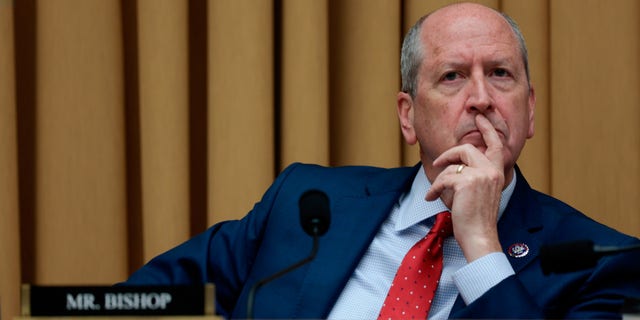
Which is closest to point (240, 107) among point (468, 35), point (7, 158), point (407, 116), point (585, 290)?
point (407, 116)

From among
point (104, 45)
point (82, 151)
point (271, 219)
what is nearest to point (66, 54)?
point (104, 45)

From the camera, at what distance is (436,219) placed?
208 cm

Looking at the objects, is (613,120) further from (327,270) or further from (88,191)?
(88,191)

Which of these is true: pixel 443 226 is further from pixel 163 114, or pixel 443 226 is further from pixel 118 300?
pixel 163 114

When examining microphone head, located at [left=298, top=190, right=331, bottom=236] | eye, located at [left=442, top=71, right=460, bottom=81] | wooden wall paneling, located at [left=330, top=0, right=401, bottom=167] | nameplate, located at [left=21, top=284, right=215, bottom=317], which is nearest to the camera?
nameplate, located at [left=21, top=284, right=215, bottom=317]

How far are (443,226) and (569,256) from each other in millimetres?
588

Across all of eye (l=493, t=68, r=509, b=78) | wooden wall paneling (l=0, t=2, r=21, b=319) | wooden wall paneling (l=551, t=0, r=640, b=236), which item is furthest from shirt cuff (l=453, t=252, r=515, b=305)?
wooden wall paneling (l=0, t=2, r=21, b=319)

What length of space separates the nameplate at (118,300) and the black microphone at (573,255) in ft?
1.71

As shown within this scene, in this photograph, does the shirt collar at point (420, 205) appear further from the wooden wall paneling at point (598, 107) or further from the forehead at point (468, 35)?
the wooden wall paneling at point (598, 107)

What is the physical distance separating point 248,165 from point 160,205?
267 mm

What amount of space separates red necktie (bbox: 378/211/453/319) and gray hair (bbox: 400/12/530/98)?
1.19 feet

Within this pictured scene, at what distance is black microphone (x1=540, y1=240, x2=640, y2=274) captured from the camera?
1467 mm

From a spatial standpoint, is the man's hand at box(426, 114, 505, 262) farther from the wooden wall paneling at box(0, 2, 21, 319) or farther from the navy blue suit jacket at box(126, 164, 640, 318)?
the wooden wall paneling at box(0, 2, 21, 319)

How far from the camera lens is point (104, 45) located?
2.65m
